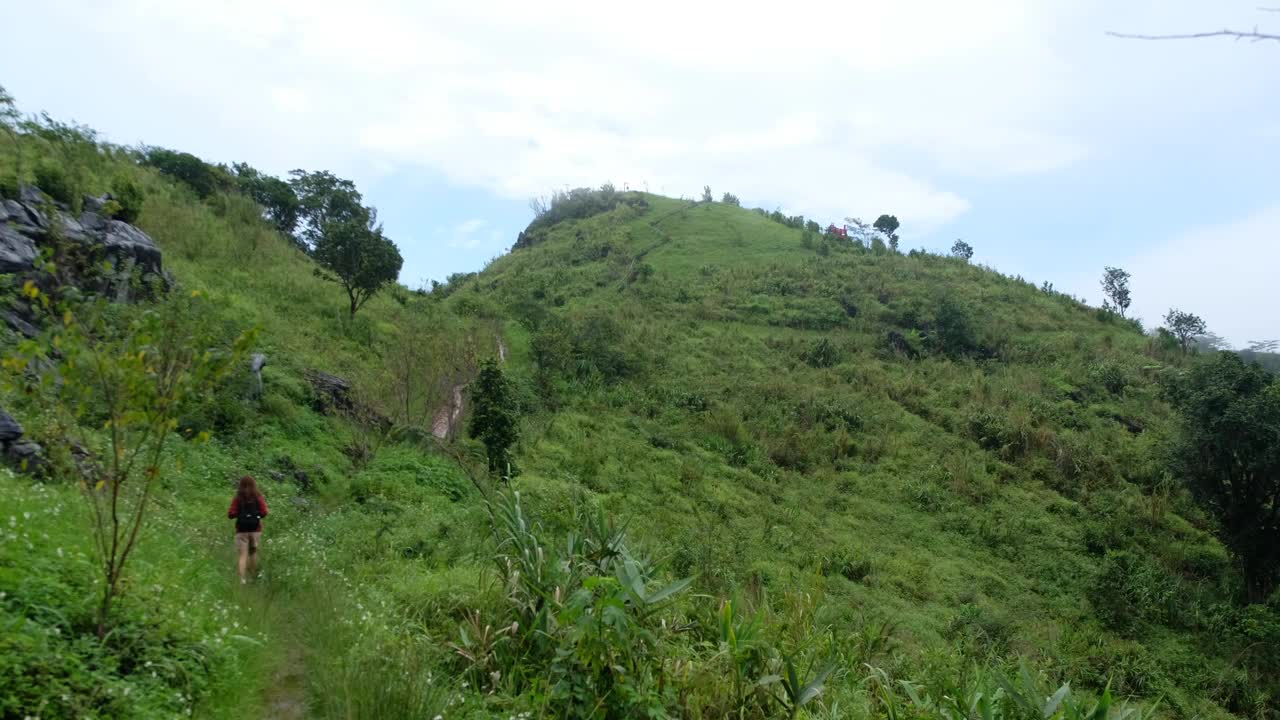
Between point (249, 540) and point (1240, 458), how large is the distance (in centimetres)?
1784

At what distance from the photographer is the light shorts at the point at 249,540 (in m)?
6.37

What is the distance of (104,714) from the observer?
3000 millimetres

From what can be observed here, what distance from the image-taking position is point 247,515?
6.44m

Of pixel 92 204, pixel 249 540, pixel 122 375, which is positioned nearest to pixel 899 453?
pixel 249 540

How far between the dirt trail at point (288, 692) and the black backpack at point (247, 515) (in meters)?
2.43

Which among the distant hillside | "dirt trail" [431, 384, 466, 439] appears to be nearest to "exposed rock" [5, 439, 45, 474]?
the distant hillside

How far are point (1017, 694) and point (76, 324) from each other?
540 cm

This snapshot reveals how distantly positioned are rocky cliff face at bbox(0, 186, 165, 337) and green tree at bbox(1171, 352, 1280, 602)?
19.0 m

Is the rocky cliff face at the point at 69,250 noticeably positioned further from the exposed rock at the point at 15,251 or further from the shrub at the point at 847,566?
the shrub at the point at 847,566

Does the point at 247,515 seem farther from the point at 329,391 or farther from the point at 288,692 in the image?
the point at 329,391

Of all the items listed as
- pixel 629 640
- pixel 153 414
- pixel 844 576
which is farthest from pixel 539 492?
pixel 153 414

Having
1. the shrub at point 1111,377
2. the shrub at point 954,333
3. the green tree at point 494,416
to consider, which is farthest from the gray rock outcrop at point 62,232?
the shrub at point 1111,377

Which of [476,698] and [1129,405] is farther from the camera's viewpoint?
[1129,405]

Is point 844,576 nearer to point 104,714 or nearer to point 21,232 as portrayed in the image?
point 104,714
